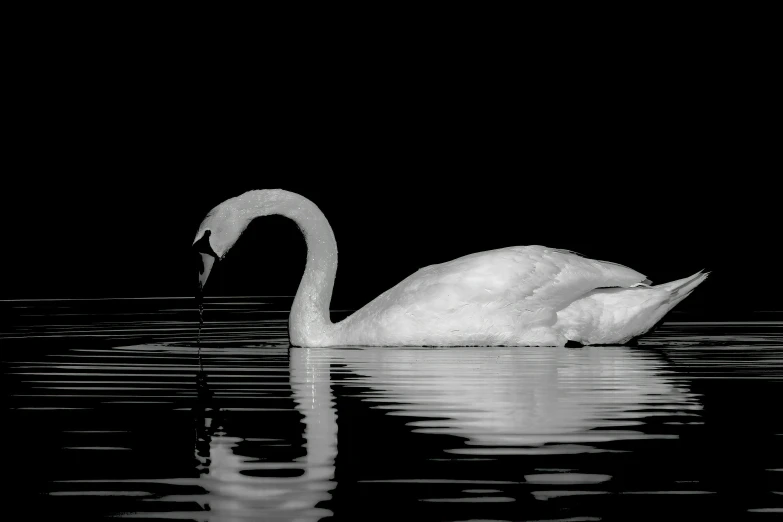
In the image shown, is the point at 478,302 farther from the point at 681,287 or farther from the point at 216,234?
the point at 216,234

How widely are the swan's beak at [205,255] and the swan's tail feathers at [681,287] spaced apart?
3719 millimetres

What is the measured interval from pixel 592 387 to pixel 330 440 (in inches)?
108

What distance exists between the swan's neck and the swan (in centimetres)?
1

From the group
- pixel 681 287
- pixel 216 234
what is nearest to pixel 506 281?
pixel 681 287

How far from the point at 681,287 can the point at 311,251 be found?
318 centimetres

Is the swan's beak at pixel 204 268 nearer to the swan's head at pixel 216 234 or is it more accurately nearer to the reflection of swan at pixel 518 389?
the swan's head at pixel 216 234

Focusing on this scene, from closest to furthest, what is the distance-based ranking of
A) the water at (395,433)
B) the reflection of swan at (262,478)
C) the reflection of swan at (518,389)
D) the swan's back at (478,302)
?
the reflection of swan at (262,478)
the water at (395,433)
the reflection of swan at (518,389)
the swan's back at (478,302)

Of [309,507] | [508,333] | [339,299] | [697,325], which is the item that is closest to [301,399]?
[309,507]

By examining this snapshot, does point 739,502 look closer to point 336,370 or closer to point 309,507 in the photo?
point 309,507

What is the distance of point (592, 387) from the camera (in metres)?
9.48

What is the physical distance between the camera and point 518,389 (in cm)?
928

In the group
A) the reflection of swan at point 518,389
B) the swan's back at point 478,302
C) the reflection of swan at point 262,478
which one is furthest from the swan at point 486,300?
the reflection of swan at point 262,478

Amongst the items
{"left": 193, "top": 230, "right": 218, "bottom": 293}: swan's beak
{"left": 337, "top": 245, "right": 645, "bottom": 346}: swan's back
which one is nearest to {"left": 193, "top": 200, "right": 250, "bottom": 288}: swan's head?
{"left": 193, "top": 230, "right": 218, "bottom": 293}: swan's beak

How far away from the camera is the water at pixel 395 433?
18.9 ft
